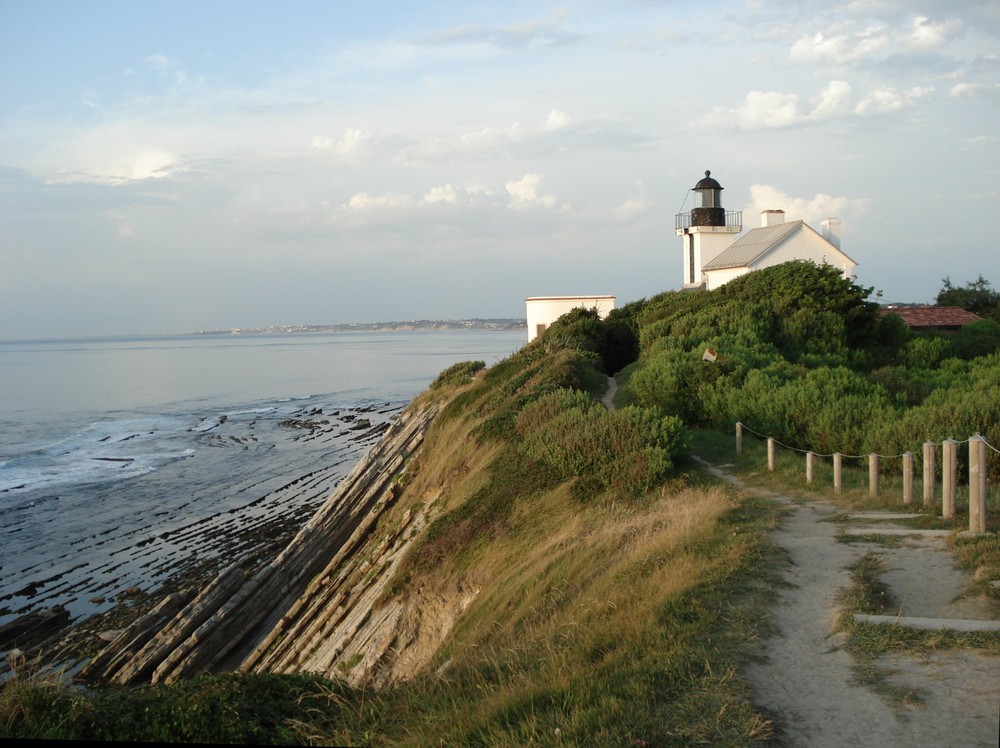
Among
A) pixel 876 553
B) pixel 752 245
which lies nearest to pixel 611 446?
pixel 876 553

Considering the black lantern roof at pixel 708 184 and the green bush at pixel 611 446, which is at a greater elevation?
the black lantern roof at pixel 708 184

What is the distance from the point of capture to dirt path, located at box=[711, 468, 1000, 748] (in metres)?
4.98

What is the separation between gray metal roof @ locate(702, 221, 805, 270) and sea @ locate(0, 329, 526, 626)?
19179 millimetres

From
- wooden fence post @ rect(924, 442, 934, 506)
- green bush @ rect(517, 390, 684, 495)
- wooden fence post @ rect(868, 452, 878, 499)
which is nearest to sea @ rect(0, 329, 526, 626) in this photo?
green bush @ rect(517, 390, 684, 495)

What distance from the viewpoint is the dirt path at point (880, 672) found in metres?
4.98

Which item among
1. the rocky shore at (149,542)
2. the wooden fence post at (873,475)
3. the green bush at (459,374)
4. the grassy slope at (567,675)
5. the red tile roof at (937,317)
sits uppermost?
the red tile roof at (937,317)

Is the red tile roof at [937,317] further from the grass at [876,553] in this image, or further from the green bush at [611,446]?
the green bush at [611,446]

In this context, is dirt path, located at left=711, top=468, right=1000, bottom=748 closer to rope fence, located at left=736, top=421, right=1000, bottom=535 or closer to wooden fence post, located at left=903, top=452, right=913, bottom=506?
rope fence, located at left=736, top=421, right=1000, bottom=535

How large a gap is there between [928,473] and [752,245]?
3217 centimetres

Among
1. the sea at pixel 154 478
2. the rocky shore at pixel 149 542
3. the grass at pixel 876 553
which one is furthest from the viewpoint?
the sea at pixel 154 478

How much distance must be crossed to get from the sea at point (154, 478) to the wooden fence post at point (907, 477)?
50.1 feet

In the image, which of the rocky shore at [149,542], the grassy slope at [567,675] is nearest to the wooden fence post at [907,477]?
the grassy slope at [567,675]

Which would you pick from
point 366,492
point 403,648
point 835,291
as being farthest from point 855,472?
point 835,291

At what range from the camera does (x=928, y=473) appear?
415 inches
